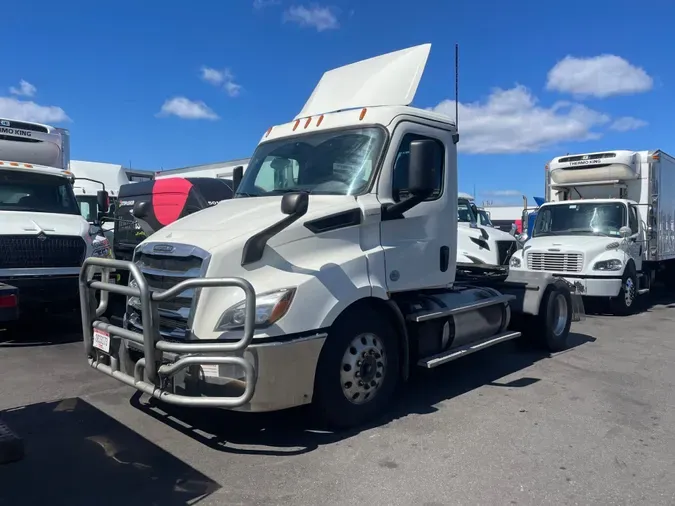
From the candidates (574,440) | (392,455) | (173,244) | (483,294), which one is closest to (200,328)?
(173,244)

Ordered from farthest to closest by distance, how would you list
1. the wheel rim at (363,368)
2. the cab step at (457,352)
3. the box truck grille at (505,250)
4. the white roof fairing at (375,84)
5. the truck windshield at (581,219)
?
1. the box truck grille at (505,250)
2. the truck windshield at (581,219)
3. the white roof fairing at (375,84)
4. the cab step at (457,352)
5. the wheel rim at (363,368)

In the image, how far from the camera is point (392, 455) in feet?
13.6

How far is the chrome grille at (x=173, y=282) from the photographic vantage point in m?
4.16

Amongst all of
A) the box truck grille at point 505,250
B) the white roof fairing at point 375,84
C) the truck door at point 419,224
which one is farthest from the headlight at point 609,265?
the white roof fairing at point 375,84

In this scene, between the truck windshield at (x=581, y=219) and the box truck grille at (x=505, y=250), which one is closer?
the truck windshield at (x=581, y=219)

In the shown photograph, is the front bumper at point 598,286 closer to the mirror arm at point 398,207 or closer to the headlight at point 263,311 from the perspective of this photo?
the mirror arm at point 398,207

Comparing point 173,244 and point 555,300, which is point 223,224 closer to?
point 173,244

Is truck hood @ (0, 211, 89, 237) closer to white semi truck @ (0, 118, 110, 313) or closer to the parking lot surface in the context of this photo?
white semi truck @ (0, 118, 110, 313)

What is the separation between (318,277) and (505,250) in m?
9.19

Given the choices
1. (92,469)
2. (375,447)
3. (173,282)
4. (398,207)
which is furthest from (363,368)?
(92,469)

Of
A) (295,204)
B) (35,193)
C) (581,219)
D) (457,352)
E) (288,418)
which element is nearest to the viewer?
(295,204)

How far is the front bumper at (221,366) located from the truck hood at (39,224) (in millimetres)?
4614

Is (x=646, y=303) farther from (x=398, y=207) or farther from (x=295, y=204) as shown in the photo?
(x=295, y=204)

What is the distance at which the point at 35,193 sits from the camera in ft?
29.4
